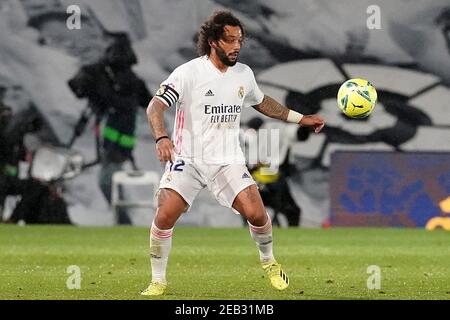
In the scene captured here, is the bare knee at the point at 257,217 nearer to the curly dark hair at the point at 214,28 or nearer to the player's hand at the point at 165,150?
the player's hand at the point at 165,150

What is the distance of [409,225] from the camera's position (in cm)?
2341

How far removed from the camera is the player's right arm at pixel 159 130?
1056 cm

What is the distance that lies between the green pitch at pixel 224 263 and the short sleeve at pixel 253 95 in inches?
68.8

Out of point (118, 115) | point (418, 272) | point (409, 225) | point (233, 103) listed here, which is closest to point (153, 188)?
point (118, 115)

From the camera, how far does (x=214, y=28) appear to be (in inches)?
444

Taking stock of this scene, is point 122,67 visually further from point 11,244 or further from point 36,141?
point 11,244

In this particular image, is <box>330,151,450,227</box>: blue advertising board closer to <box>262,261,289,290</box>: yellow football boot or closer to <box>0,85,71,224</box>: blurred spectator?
<box>0,85,71,224</box>: blurred spectator

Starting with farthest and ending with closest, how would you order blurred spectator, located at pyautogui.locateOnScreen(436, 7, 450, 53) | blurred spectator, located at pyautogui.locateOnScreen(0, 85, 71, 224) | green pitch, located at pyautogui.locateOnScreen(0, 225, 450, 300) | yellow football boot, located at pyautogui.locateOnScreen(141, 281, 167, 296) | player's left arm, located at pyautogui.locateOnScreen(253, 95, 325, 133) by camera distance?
blurred spectator, located at pyautogui.locateOnScreen(0, 85, 71, 224) → blurred spectator, located at pyautogui.locateOnScreen(436, 7, 450, 53) → player's left arm, located at pyautogui.locateOnScreen(253, 95, 325, 133) → green pitch, located at pyautogui.locateOnScreen(0, 225, 450, 300) → yellow football boot, located at pyautogui.locateOnScreen(141, 281, 167, 296)

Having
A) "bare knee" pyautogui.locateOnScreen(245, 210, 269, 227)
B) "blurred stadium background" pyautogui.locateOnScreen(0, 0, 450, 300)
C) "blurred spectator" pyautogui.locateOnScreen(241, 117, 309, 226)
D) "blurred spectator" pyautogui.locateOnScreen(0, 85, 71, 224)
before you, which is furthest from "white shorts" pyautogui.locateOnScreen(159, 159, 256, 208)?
"blurred spectator" pyautogui.locateOnScreen(0, 85, 71, 224)

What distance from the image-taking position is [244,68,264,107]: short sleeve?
11638mm

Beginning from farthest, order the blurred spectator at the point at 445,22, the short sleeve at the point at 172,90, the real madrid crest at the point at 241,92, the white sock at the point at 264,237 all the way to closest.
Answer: the blurred spectator at the point at 445,22, the white sock at the point at 264,237, the real madrid crest at the point at 241,92, the short sleeve at the point at 172,90

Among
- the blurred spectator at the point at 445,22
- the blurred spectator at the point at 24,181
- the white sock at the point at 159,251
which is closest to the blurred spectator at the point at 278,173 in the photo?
the blurred spectator at the point at 445,22

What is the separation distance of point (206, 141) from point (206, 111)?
0.27m

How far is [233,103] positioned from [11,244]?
24.6 ft
